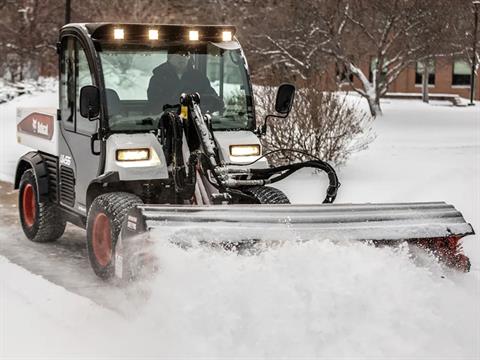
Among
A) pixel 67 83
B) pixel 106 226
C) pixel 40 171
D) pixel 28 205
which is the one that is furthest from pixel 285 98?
pixel 28 205

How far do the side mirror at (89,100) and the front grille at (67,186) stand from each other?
1.32 m

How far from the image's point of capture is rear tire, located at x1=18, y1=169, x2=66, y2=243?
945 cm

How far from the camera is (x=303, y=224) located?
6223 mm

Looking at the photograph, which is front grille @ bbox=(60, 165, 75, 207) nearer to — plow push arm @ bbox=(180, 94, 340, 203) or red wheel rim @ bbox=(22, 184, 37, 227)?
red wheel rim @ bbox=(22, 184, 37, 227)

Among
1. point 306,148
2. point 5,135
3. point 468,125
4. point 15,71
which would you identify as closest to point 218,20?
point 15,71

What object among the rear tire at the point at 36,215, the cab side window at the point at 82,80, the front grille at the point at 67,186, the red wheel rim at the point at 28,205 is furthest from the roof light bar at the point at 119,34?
the red wheel rim at the point at 28,205

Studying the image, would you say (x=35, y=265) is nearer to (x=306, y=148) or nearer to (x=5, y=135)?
(x=306, y=148)

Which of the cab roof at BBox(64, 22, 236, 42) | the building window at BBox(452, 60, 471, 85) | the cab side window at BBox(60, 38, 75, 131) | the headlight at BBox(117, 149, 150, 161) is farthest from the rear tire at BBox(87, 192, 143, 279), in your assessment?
the building window at BBox(452, 60, 471, 85)

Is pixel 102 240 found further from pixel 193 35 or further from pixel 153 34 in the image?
pixel 193 35

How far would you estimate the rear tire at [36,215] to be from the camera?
9.45m

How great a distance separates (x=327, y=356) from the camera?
18.0ft

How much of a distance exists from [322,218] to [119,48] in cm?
281

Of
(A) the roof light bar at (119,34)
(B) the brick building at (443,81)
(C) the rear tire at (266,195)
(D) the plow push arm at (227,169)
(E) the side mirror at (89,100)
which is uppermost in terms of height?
(A) the roof light bar at (119,34)

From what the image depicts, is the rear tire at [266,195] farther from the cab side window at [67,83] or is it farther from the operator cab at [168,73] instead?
the cab side window at [67,83]
